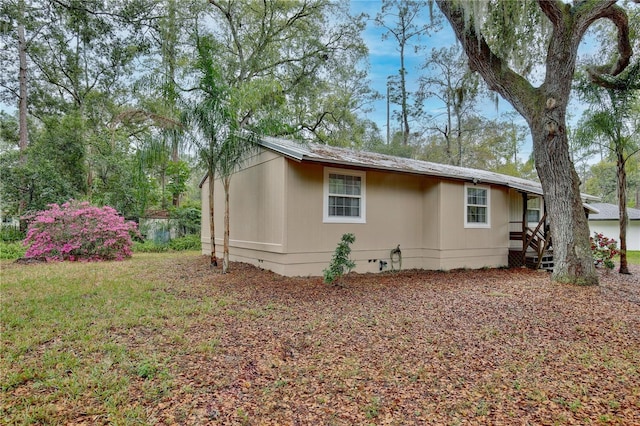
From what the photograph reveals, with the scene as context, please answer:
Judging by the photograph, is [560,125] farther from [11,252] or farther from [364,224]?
[11,252]

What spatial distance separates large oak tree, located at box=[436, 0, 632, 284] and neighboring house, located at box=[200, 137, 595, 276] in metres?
2.37

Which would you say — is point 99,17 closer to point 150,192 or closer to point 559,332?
point 150,192

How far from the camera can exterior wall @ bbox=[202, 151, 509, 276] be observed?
7.57 meters

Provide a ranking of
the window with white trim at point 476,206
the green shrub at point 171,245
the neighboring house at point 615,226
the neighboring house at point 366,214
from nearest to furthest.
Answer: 1. the neighboring house at point 366,214
2. the window with white trim at point 476,206
3. the green shrub at point 171,245
4. the neighboring house at point 615,226

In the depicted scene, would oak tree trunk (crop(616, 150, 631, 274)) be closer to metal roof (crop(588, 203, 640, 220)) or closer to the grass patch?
the grass patch

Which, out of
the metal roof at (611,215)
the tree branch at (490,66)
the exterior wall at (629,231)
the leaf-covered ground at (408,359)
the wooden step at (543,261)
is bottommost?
the leaf-covered ground at (408,359)

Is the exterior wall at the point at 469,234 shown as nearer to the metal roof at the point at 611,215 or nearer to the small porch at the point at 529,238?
the small porch at the point at 529,238

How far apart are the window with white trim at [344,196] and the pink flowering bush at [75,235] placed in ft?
23.0

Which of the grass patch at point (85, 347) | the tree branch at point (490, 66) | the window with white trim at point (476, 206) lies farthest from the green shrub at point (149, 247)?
the tree branch at point (490, 66)

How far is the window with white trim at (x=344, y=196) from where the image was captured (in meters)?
8.00

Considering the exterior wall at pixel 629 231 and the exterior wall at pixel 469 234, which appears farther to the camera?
the exterior wall at pixel 629 231

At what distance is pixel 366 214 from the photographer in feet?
27.8

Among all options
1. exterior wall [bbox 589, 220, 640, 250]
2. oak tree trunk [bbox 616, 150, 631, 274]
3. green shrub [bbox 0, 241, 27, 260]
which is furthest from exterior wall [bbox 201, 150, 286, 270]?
exterior wall [bbox 589, 220, 640, 250]

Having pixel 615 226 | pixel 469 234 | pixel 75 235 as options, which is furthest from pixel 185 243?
pixel 615 226
